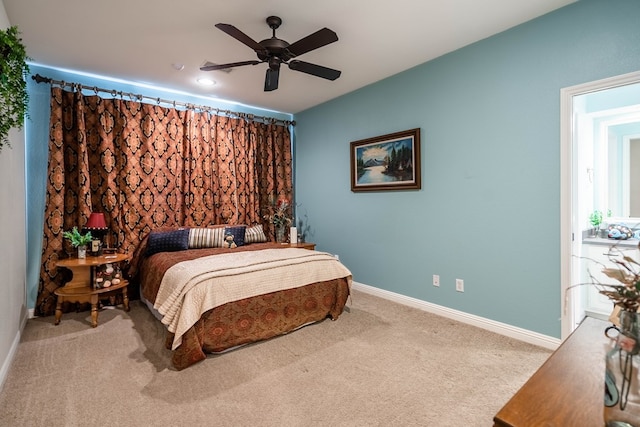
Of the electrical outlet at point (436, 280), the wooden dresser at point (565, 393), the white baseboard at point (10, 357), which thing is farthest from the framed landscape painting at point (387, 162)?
the white baseboard at point (10, 357)

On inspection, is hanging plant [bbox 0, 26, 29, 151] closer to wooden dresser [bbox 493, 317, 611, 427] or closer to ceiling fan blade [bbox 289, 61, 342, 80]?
ceiling fan blade [bbox 289, 61, 342, 80]

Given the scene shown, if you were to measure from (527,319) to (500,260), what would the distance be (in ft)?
1.70

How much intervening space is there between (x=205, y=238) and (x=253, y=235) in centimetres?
68

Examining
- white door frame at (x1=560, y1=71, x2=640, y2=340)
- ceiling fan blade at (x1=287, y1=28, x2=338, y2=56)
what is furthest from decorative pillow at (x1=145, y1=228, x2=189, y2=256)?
white door frame at (x1=560, y1=71, x2=640, y2=340)

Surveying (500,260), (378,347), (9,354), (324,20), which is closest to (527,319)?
(500,260)

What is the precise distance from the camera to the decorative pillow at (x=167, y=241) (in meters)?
3.63

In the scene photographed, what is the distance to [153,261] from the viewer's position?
3.33m

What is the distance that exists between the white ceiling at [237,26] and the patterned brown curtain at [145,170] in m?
0.53

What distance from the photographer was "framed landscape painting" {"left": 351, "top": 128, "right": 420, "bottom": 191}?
3484 millimetres

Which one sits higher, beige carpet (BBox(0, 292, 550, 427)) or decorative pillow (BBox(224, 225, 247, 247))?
decorative pillow (BBox(224, 225, 247, 247))

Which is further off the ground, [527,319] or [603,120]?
[603,120]

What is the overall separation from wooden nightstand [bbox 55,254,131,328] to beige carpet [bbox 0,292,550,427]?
223mm

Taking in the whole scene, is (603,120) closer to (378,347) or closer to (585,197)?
(585,197)

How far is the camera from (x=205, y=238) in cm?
387
